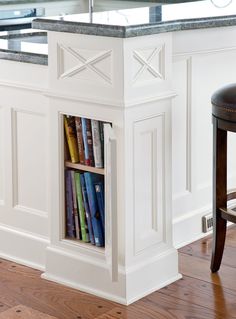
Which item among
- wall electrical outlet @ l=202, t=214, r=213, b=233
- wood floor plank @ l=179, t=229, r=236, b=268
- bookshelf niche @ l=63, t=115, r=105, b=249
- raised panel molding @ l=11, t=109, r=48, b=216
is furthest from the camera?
wall electrical outlet @ l=202, t=214, r=213, b=233

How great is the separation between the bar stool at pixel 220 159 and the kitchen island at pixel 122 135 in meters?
0.18

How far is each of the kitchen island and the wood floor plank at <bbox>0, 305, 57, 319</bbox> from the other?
0.91 feet

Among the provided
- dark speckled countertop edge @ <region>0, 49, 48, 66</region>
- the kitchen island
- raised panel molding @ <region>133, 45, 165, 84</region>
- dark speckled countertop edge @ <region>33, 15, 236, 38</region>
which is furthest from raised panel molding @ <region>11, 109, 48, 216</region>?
raised panel molding @ <region>133, 45, 165, 84</region>

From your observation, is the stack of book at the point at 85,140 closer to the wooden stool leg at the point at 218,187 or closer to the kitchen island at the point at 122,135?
the kitchen island at the point at 122,135

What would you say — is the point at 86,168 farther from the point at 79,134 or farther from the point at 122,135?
the point at 122,135

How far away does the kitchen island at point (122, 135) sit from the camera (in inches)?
116

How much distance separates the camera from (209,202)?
12.4ft

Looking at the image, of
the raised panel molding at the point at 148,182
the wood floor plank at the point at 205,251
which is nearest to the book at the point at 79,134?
the raised panel molding at the point at 148,182

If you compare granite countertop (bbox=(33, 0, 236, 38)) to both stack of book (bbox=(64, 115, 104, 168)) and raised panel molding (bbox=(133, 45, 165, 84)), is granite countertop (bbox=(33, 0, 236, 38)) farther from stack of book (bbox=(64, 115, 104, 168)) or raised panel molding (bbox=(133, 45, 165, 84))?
stack of book (bbox=(64, 115, 104, 168))

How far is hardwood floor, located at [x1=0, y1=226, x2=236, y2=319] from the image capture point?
9.69 ft

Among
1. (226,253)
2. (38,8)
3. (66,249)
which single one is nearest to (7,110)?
(66,249)

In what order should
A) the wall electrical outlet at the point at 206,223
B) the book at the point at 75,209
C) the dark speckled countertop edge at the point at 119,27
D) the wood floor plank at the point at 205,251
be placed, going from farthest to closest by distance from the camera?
the wall electrical outlet at the point at 206,223 → the wood floor plank at the point at 205,251 → the book at the point at 75,209 → the dark speckled countertop edge at the point at 119,27

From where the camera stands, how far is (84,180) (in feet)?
10.4

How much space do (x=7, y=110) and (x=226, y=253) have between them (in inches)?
45.2
